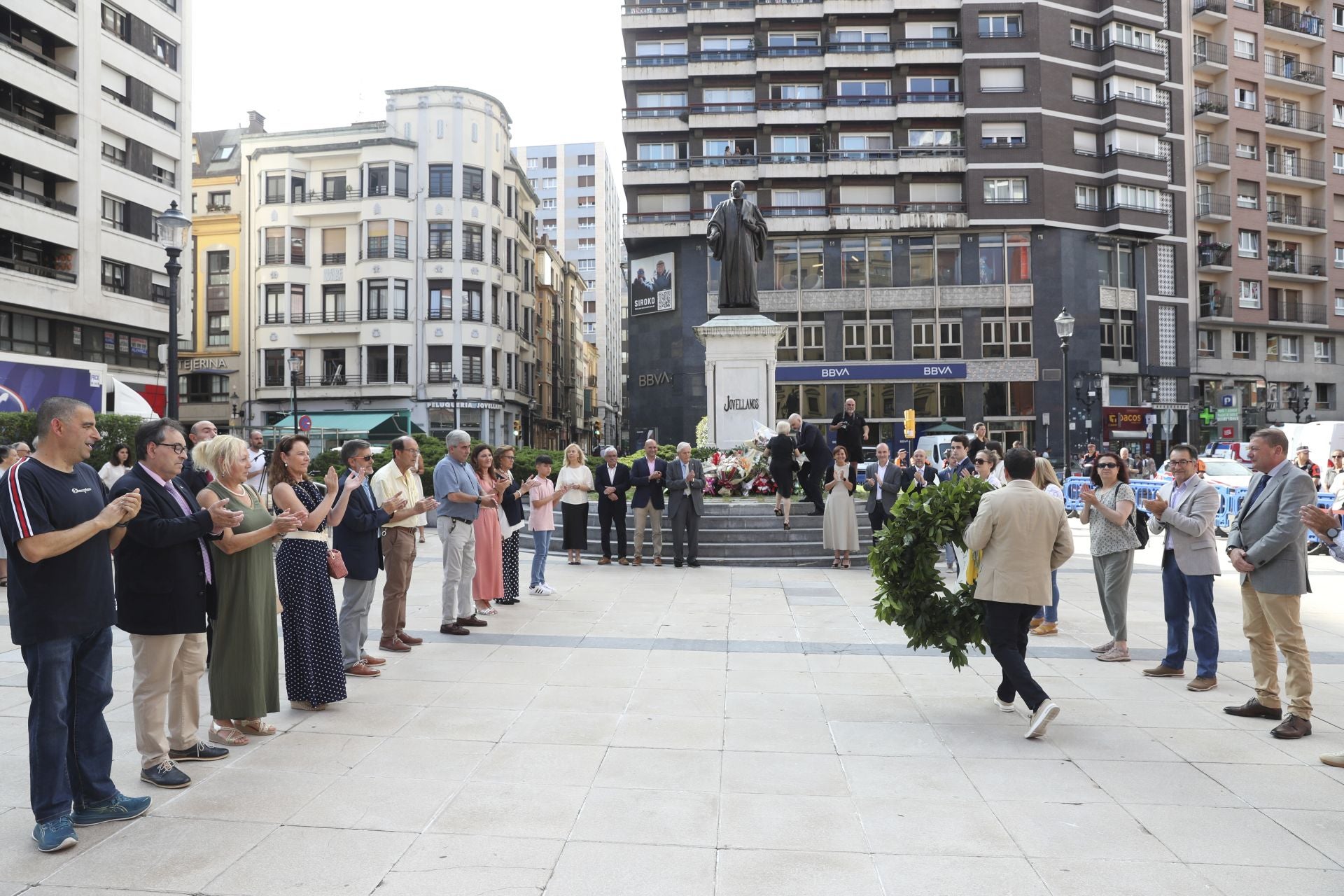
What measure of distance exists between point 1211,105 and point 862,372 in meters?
25.9

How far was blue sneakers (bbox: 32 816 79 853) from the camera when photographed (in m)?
4.09

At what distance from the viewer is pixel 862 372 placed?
46.0 metres

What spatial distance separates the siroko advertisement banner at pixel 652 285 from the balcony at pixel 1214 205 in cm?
3043

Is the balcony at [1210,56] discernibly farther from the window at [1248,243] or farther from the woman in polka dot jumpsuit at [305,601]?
the woman in polka dot jumpsuit at [305,601]

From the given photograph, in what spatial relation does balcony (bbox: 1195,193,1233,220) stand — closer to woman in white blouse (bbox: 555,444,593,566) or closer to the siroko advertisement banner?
the siroko advertisement banner

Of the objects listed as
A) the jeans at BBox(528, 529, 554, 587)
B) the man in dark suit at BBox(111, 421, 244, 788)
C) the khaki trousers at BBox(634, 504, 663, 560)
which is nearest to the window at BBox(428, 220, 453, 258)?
the khaki trousers at BBox(634, 504, 663, 560)

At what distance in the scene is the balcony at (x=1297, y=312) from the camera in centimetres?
5469

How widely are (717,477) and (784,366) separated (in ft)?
93.2

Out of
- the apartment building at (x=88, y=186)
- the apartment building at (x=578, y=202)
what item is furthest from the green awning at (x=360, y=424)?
the apartment building at (x=578, y=202)

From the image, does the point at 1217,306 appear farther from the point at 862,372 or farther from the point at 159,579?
the point at 159,579

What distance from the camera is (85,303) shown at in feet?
111

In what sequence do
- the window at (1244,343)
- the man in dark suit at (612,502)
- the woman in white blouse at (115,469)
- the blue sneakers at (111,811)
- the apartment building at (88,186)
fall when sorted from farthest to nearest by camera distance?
the window at (1244,343), the apartment building at (88,186), the man in dark suit at (612,502), the woman in white blouse at (115,469), the blue sneakers at (111,811)

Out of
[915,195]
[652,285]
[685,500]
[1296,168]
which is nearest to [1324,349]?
[1296,168]

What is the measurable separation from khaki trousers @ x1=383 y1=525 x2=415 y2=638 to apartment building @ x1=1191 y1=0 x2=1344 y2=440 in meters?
52.9
